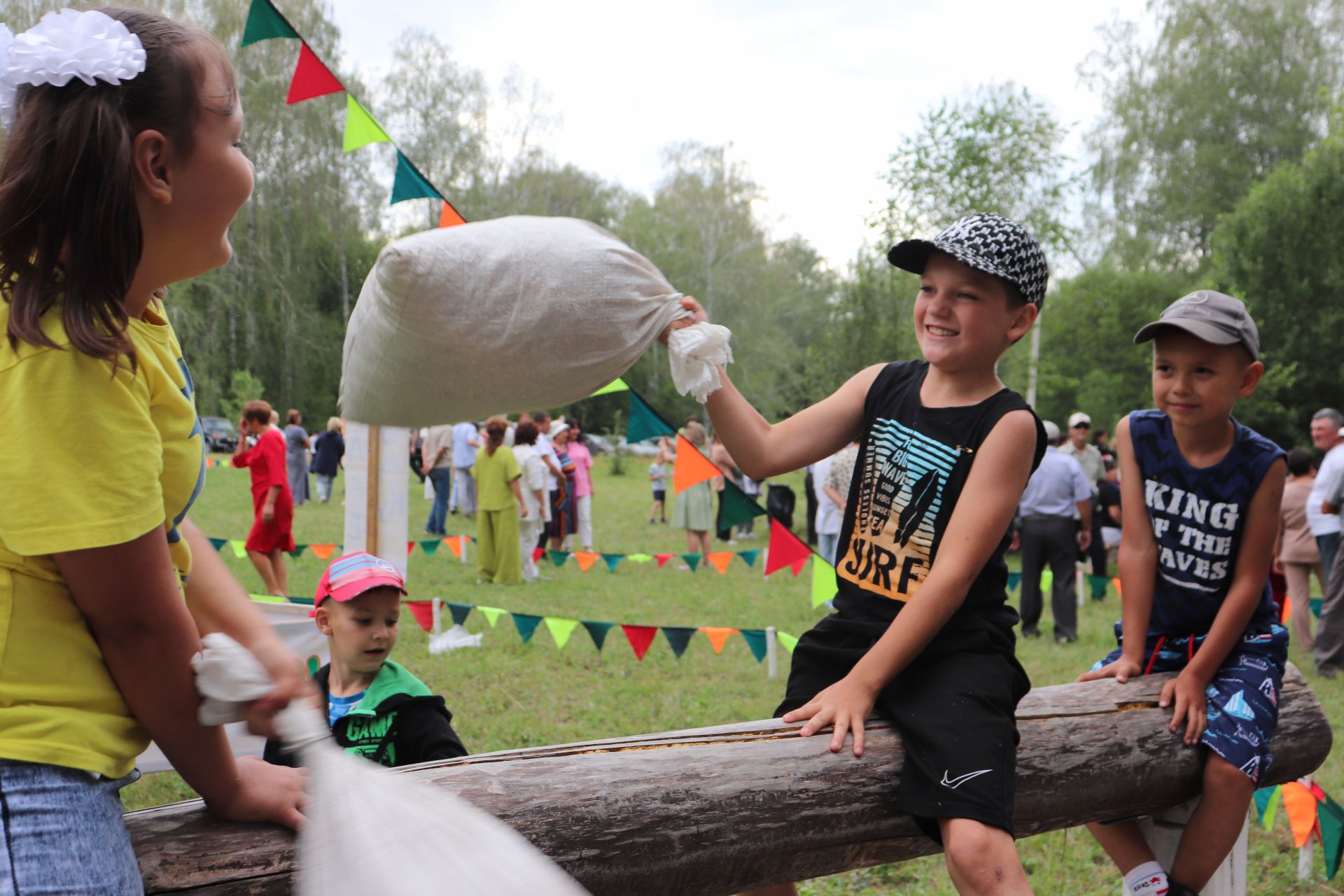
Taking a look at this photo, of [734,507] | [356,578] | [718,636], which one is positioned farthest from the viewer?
[718,636]

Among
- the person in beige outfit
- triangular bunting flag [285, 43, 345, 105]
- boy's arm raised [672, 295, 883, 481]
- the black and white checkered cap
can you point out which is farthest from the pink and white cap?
the person in beige outfit

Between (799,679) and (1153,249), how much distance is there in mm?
33461

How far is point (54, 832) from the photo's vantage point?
1.24 meters

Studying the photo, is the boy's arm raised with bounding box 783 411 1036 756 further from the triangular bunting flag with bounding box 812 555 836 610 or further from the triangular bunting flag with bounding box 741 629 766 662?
the triangular bunting flag with bounding box 812 555 836 610

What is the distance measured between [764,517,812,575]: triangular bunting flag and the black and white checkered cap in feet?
16.1

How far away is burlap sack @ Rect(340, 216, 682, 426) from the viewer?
1965 mm

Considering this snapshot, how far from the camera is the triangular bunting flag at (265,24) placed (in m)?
5.71

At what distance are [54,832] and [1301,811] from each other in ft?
15.0

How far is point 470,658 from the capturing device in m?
7.80

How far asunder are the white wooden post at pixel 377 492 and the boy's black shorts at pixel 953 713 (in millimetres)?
4567

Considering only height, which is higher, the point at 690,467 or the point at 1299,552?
the point at 690,467

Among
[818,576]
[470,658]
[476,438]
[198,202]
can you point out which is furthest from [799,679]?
[476,438]

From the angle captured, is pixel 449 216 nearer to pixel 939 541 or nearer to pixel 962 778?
pixel 939 541

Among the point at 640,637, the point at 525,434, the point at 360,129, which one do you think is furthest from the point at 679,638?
the point at 525,434
